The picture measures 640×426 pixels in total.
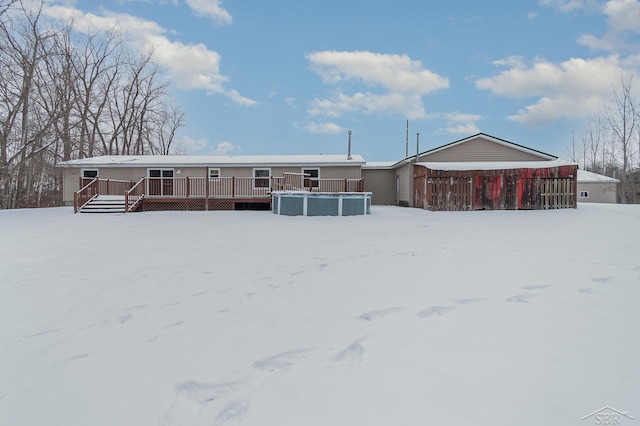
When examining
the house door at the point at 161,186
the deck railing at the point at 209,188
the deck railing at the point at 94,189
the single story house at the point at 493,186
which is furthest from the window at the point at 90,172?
the single story house at the point at 493,186

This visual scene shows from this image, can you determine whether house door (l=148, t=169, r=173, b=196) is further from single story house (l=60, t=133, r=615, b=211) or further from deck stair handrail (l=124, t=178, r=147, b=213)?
deck stair handrail (l=124, t=178, r=147, b=213)

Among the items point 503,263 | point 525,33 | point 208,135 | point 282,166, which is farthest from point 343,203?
point 208,135

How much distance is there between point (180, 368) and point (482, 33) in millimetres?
17230

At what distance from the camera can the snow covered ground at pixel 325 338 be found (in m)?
2.11

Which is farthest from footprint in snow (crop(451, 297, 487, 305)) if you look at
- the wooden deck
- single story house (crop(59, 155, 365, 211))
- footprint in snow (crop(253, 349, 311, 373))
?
single story house (crop(59, 155, 365, 211))

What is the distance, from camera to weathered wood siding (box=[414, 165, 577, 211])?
575 inches

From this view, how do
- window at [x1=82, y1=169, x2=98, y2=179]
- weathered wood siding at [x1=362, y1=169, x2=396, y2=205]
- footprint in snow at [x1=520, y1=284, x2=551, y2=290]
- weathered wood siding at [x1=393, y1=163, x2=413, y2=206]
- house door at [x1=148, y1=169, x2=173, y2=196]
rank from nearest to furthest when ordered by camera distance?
footprint in snow at [x1=520, y1=284, x2=551, y2=290], house door at [x1=148, y1=169, x2=173, y2=196], weathered wood siding at [x1=393, y1=163, x2=413, y2=206], window at [x1=82, y1=169, x2=98, y2=179], weathered wood siding at [x1=362, y1=169, x2=396, y2=205]

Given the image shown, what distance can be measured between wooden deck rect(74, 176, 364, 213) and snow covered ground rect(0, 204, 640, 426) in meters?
10.6

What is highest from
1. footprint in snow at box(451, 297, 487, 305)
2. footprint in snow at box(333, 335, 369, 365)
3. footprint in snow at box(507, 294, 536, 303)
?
footprint in snow at box(507, 294, 536, 303)

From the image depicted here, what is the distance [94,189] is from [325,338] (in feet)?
56.6

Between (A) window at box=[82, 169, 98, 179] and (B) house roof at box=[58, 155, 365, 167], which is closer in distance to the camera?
(B) house roof at box=[58, 155, 365, 167]

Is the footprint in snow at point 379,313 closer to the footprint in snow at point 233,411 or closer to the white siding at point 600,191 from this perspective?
the footprint in snow at point 233,411

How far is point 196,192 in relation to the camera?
17.1 metres

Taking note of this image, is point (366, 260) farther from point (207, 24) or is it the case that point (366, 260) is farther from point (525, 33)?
point (207, 24)
